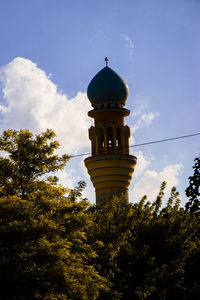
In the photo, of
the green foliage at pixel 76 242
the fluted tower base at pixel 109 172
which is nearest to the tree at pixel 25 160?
the green foliage at pixel 76 242

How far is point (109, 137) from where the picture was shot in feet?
138

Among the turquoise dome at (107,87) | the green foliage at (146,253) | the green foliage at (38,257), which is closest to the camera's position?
the green foliage at (38,257)

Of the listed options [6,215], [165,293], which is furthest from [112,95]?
[6,215]

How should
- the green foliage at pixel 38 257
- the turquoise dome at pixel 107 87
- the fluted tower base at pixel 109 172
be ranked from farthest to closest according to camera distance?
1. the turquoise dome at pixel 107 87
2. the fluted tower base at pixel 109 172
3. the green foliage at pixel 38 257

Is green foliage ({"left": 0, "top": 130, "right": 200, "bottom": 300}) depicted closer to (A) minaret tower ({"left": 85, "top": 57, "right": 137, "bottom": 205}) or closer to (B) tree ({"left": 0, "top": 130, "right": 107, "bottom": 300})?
(B) tree ({"left": 0, "top": 130, "right": 107, "bottom": 300})

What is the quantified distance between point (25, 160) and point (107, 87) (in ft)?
84.2

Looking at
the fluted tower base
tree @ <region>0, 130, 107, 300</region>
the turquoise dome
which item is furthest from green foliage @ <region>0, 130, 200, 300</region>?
the turquoise dome

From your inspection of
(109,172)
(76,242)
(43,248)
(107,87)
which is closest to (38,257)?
(43,248)

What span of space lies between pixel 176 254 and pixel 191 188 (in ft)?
29.4

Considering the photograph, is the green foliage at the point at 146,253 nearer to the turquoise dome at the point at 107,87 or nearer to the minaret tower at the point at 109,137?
the minaret tower at the point at 109,137

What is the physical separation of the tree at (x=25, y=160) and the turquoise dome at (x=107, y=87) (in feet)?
81.4

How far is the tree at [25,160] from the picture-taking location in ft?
51.2

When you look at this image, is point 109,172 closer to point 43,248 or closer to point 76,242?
point 76,242

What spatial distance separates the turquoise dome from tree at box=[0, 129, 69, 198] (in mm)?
24822
